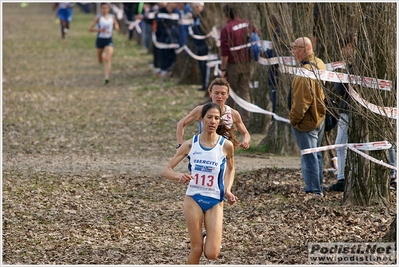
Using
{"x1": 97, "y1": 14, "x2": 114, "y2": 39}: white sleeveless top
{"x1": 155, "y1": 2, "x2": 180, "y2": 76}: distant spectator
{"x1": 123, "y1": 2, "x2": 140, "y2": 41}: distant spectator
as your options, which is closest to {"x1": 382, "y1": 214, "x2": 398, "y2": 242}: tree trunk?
{"x1": 97, "y1": 14, "x2": 114, "y2": 39}: white sleeveless top

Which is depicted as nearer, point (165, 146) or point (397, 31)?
point (397, 31)

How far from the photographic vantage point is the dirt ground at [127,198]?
28.8 ft

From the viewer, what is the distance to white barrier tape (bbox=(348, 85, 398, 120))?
8.96 meters

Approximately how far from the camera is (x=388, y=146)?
964 centimetres

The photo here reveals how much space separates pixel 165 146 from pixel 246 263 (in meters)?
6.97

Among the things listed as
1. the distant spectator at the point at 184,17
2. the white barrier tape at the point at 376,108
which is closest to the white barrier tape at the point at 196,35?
the distant spectator at the point at 184,17

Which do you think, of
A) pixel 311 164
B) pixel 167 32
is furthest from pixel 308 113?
pixel 167 32

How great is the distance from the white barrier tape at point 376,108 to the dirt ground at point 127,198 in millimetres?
1119

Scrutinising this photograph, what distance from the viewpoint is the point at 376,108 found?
364 inches

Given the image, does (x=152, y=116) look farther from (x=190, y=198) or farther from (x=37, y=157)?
(x=190, y=198)

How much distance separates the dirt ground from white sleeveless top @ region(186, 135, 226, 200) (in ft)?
3.37

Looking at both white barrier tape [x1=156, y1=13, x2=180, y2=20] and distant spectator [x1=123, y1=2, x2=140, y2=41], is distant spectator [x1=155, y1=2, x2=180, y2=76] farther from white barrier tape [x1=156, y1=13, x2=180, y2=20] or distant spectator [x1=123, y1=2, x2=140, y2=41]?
distant spectator [x1=123, y1=2, x2=140, y2=41]

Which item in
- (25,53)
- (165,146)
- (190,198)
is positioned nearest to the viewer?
(190,198)

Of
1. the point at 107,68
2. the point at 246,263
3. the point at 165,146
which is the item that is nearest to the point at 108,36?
the point at 107,68
